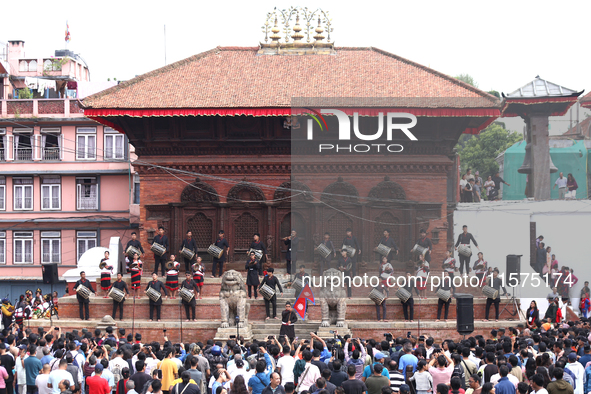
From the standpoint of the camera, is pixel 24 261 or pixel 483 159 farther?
pixel 483 159

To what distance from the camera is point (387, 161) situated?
26.3m

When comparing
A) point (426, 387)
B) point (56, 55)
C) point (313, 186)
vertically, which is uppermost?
point (56, 55)

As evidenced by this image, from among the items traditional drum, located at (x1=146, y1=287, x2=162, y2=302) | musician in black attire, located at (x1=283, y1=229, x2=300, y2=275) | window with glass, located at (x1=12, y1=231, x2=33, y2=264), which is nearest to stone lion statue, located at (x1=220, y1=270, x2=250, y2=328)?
traditional drum, located at (x1=146, y1=287, x2=162, y2=302)

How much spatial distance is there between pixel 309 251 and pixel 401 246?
3764 mm

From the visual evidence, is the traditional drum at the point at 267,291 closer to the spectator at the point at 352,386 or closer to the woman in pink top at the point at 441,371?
the woman in pink top at the point at 441,371

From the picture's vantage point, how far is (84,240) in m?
35.6

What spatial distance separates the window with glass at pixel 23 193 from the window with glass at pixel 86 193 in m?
2.53

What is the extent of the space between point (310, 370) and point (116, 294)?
472 inches

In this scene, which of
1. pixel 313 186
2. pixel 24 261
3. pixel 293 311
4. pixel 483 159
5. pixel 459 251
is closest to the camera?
pixel 293 311

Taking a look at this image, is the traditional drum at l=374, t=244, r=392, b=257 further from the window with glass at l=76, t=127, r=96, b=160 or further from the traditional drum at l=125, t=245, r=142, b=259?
the window with glass at l=76, t=127, r=96, b=160

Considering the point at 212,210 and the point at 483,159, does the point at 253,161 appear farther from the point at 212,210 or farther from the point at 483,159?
the point at 483,159

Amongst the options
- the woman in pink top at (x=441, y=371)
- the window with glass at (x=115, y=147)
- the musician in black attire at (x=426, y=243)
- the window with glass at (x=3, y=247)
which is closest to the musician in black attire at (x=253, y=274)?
the musician in black attire at (x=426, y=243)

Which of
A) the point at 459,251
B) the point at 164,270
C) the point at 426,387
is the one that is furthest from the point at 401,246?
the point at 426,387

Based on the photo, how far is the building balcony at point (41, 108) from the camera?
36.2m
